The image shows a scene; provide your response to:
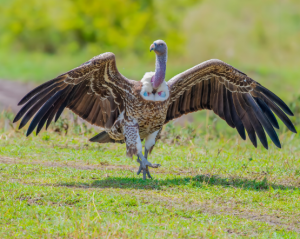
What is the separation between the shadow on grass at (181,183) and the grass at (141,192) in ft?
0.04

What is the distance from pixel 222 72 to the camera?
7535 mm

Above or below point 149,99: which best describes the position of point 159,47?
above

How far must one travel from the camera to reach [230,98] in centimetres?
784

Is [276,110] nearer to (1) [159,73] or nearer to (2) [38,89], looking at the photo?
(1) [159,73]

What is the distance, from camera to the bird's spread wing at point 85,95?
6496mm

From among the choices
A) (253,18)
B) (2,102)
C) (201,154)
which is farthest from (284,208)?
(253,18)

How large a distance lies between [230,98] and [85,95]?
232 cm

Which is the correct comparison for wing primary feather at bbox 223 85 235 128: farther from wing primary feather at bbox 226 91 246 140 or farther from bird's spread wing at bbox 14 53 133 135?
bird's spread wing at bbox 14 53 133 135

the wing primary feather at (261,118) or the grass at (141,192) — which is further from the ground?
the wing primary feather at (261,118)

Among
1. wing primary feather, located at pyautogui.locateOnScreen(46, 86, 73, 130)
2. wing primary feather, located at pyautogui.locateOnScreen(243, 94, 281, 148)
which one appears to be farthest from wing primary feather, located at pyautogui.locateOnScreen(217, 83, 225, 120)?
wing primary feather, located at pyautogui.locateOnScreen(46, 86, 73, 130)

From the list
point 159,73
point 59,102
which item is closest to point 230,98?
point 159,73

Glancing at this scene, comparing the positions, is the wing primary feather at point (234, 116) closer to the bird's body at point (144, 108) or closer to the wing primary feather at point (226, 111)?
the wing primary feather at point (226, 111)

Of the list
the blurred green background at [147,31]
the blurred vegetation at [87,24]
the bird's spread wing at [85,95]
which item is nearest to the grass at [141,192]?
the bird's spread wing at [85,95]

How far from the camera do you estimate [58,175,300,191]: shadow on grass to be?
Answer: 6.54m
